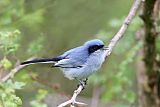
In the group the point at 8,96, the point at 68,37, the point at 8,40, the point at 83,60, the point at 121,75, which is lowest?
the point at 8,96

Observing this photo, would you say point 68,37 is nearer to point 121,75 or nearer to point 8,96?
point 121,75

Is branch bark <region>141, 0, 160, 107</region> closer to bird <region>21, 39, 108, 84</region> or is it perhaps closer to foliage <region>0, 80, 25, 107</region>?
bird <region>21, 39, 108, 84</region>

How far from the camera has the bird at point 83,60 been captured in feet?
13.0

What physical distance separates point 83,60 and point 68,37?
7.41 feet

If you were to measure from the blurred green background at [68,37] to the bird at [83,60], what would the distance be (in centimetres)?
53

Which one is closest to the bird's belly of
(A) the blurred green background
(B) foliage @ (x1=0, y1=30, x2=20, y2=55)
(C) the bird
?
(C) the bird

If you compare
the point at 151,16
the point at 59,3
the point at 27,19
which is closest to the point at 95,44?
the point at 151,16

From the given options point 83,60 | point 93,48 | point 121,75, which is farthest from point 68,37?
point 93,48

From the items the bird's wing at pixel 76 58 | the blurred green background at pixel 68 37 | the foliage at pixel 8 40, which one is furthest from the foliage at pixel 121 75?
the foliage at pixel 8 40

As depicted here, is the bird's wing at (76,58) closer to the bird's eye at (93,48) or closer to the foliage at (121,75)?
the bird's eye at (93,48)

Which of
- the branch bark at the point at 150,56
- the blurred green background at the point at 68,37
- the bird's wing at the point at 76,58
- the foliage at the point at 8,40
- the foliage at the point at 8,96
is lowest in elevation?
the foliage at the point at 8,96

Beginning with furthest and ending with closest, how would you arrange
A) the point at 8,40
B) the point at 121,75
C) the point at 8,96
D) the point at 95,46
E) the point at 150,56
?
the point at 121,75 → the point at 150,56 → the point at 95,46 → the point at 8,40 → the point at 8,96

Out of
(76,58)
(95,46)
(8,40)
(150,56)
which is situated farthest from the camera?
(150,56)

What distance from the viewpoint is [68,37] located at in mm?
6332
